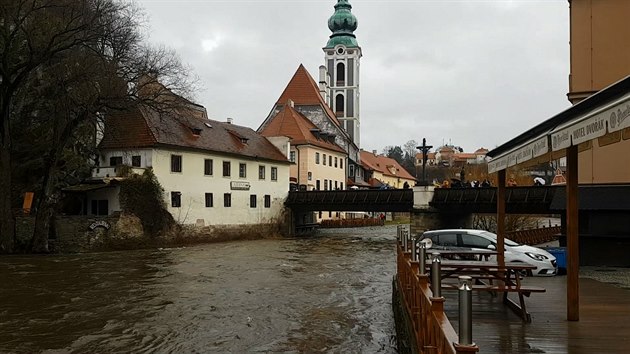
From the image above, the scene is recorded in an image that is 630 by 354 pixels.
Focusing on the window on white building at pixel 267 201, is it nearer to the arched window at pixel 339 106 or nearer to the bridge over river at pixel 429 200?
the bridge over river at pixel 429 200

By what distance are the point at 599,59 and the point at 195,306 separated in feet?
47.6

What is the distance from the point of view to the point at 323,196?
46.8 meters

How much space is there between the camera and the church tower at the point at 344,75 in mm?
85500

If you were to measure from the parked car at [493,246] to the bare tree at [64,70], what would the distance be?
1952 centimetres

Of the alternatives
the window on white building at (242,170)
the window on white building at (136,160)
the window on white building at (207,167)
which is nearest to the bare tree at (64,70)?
the window on white building at (136,160)

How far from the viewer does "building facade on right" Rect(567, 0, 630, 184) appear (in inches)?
672

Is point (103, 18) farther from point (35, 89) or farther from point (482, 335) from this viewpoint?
point (482, 335)

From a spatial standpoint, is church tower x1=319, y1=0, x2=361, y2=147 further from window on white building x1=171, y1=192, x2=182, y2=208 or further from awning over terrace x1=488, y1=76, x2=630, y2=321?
awning over terrace x1=488, y1=76, x2=630, y2=321

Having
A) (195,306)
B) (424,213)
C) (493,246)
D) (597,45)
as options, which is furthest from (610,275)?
(424,213)

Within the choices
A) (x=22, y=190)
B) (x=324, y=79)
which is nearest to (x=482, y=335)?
(x=22, y=190)

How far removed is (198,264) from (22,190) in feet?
52.4

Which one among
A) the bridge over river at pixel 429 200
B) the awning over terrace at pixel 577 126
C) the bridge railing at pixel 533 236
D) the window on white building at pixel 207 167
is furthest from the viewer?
the window on white building at pixel 207 167

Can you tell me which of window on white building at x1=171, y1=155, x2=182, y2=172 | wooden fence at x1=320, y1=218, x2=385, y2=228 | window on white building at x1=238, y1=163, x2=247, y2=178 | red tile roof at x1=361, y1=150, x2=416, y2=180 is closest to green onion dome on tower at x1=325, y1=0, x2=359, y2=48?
red tile roof at x1=361, y1=150, x2=416, y2=180

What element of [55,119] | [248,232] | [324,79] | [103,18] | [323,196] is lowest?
[248,232]
